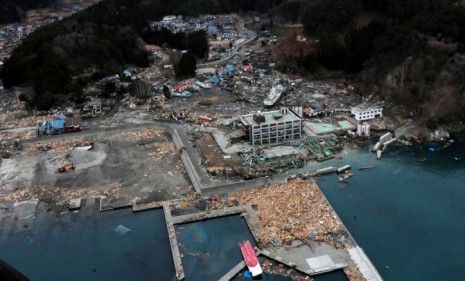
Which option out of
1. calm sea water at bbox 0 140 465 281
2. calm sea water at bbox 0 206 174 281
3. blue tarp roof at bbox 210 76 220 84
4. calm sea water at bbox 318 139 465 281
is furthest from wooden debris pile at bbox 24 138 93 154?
calm sea water at bbox 318 139 465 281

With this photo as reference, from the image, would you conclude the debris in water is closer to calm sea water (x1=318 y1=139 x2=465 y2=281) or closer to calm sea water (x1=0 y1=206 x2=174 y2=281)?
calm sea water (x1=0 y1=206 x2=174 y2=281)

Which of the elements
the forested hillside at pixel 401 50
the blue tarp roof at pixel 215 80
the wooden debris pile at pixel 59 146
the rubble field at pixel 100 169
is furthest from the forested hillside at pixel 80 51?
the forested hillside at pixel 401 50

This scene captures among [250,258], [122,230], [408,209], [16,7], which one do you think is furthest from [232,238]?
[16,7]

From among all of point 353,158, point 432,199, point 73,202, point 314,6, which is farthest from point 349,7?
point 73,202

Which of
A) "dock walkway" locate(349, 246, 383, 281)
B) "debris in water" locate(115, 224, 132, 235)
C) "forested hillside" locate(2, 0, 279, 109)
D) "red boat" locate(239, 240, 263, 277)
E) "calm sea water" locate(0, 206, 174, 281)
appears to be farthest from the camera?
"forested hillside" locate(2, 0, 279, 109)

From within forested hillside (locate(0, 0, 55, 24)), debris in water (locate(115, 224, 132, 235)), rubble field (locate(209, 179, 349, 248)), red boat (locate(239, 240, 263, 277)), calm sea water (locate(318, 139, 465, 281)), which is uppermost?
red boat (locate(239, 240, 263, 277))

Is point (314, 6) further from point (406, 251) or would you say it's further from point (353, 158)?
point (406, 251)

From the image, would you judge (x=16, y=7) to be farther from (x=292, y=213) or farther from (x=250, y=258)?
(x=250, y=258)

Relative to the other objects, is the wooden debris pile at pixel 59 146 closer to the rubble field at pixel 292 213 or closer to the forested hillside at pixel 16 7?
the rubble field at pixel 292 213
